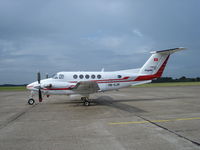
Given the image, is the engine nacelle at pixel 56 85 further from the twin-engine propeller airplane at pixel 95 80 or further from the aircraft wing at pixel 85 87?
the aircraft wing at pixel 85 87

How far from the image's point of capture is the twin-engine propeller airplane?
1116cm

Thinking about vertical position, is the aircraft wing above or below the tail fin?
below

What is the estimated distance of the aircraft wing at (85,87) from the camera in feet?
34.0

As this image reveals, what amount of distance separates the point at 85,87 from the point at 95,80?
1647mm

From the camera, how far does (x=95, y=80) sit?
1229 cm

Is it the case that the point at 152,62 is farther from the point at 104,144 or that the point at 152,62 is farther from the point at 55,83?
the point at 104,144

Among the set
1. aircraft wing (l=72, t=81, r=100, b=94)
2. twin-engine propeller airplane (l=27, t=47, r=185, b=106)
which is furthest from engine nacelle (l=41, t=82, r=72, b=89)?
aircraft wing (l=72, t=81, r=100, b=94)

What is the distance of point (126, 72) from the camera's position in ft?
43.5

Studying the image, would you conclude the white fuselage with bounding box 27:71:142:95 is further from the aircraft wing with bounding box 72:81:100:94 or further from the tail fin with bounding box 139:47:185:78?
the tail fin with bounding box 139:47:185:78

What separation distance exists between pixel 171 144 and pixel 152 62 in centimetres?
1014

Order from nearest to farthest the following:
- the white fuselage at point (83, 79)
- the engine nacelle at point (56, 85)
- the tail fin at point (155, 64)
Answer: the engine nacelle at point (56, 85)
the white fuselage at point (83, 79)
the tail fin at point (155, 64)

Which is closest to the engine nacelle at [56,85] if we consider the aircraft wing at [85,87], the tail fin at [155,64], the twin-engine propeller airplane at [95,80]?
the twin-engine propeller airplane at [95,80]

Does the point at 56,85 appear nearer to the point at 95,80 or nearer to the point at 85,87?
the point at 85,87

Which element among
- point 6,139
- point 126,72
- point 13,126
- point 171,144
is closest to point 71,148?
point 6,139
